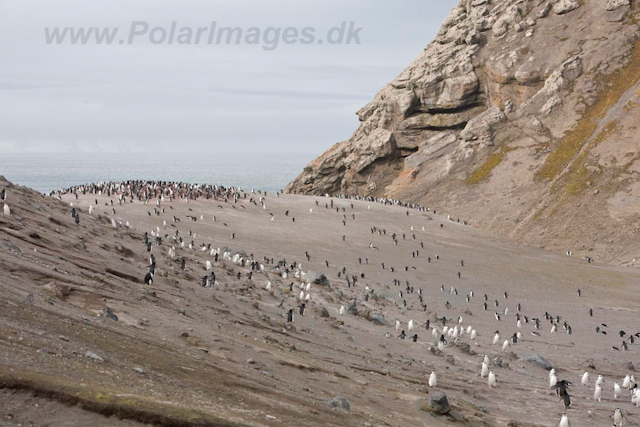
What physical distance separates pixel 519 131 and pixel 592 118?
11421 mm

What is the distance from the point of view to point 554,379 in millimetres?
28953

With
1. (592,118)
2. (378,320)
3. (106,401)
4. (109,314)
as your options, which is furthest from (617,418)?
(592,118)

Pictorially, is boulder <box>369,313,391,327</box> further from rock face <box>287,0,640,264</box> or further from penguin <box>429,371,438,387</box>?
rock face <box>287,0,640,264</box>

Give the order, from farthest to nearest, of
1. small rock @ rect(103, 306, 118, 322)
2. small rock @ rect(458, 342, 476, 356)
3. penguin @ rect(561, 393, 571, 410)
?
small rock @ rect(458, 342, 476, 356) < penguin @ rect(561, 393, 571, 410) < small rock @ rect(103, 306, 118, 322)

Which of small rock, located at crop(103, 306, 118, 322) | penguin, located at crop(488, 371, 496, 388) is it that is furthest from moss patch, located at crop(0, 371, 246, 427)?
penguin, located at crop(488, 371, 496, 388)

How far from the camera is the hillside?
12.6 metres


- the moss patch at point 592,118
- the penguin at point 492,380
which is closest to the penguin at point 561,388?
the penguin at point 492,380

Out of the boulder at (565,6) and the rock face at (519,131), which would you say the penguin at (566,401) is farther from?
the boulder at (565,6)

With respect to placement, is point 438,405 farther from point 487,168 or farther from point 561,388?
point 487,168

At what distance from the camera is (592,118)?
99.2 meters

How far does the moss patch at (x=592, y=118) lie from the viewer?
312 feet

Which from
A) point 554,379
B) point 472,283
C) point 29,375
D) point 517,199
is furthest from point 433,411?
point 517,199

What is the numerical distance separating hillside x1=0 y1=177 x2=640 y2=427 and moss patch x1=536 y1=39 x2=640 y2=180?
84.7ft

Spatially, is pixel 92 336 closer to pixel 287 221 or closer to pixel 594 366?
pixel 594 366
